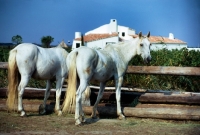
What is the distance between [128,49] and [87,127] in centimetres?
265

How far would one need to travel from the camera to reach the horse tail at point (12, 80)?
23.2 feet

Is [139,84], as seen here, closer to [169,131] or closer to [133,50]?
[133,50]

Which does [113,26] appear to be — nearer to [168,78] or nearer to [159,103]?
[168,78]

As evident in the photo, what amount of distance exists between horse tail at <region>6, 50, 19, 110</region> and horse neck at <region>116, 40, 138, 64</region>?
269 cm

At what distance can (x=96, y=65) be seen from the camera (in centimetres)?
679

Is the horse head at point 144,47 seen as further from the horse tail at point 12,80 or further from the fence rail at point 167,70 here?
the horse tail at point 12,80

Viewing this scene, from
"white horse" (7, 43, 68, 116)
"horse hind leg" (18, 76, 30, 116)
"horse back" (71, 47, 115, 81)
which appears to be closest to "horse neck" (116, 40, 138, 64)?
"horse back" (71, 47, 115, 81)

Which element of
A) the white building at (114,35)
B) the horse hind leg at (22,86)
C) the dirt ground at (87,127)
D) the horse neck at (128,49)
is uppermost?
the white building at (114,35)

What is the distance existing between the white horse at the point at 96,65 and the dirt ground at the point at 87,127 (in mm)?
365

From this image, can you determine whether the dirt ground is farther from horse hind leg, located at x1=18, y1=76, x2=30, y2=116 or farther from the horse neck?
the horse neck

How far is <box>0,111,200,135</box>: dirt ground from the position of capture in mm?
5652

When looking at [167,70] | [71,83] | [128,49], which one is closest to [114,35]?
[167,70]

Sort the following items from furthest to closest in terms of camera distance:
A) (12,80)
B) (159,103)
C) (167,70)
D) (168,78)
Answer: (168,78) < (159,103) < (167,70) < (12,80)

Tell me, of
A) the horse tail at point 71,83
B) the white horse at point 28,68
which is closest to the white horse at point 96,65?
the horse tail at point 71,83
